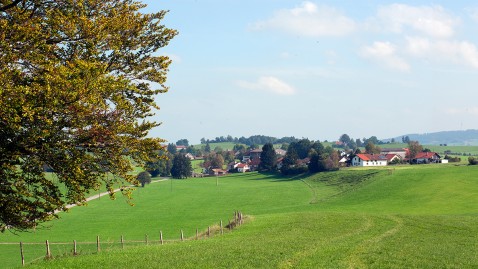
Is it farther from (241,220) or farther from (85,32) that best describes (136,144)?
(241,220)

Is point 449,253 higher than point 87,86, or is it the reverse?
point 87,86

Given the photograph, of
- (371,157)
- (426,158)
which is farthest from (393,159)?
(426,158)

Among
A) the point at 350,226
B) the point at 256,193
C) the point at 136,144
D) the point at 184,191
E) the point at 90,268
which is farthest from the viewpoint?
the point at 184,191

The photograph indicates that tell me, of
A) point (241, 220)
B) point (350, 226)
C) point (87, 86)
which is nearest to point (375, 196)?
point (241, 220)

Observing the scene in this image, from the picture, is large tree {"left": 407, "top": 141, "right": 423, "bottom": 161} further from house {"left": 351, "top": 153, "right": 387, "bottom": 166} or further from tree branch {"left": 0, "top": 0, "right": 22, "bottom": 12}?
tree branch {"left": 0, "top": 0, "right": 22, "bottom": 12}

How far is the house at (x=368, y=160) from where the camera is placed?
186 metres

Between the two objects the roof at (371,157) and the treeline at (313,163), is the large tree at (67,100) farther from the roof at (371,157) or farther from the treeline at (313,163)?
the roof at (371,157)

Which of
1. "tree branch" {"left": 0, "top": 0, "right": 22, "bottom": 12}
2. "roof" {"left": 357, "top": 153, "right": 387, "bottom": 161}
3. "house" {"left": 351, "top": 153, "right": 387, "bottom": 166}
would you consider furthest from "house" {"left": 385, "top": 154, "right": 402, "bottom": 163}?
"tree branch" {"left": 0, "top": 0, "right": 22, "bottom": 12}

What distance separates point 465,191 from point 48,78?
88.7m

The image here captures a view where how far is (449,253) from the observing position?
29828 millimetres

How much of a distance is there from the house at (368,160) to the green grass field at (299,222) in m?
32.1

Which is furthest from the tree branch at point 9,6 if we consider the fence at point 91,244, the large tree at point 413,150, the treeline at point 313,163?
the large tree at point 413,150

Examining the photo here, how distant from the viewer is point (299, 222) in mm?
50344

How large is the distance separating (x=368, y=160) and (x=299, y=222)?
460ft
